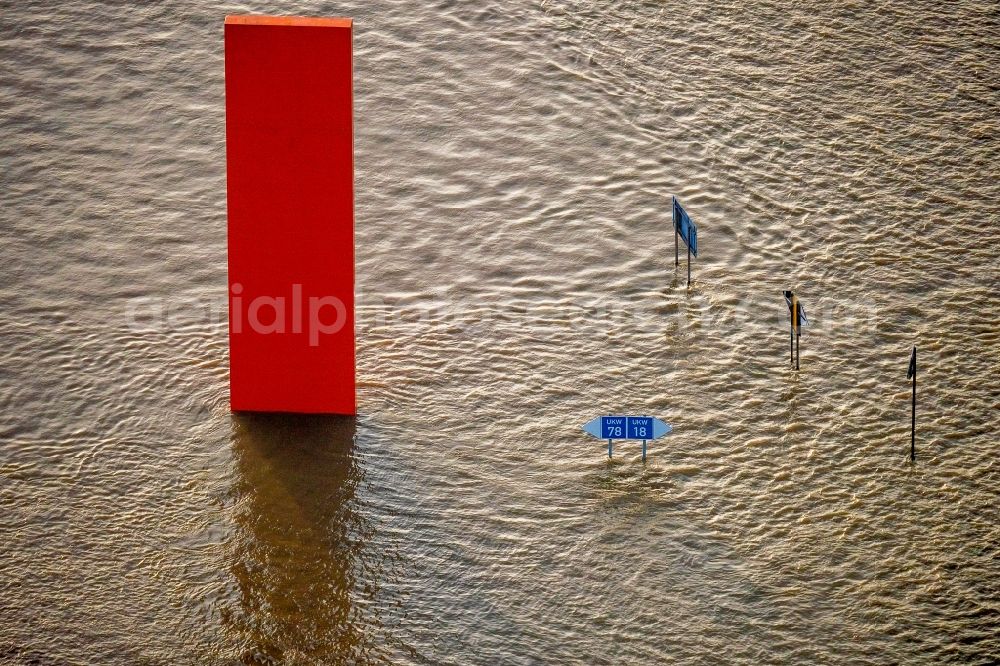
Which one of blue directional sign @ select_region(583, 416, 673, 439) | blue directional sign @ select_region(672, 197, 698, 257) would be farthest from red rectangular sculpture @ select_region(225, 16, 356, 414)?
blue directional sign @ select_region(672, 197, 698, 257)

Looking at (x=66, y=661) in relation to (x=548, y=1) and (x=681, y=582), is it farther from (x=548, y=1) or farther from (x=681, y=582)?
(x=548, y=1)

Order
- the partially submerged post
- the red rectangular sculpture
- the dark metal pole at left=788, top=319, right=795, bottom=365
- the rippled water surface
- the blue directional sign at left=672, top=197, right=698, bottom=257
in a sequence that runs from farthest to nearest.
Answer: the blue directional sign at left=672, top=197, right=698, bottom=257 → the dark metal pole at left=788, top=319, right=795, bottom=365 → the red rectangular sculpture → the partially submerged post → the rippled water surface

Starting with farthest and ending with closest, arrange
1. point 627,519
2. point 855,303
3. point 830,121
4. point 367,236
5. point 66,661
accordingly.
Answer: point 830,121, point 367,236, point 855,303, point 627,519, point 66,661

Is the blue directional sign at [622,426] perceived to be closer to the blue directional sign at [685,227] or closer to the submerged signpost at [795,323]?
the submerged signpost at [795,323]

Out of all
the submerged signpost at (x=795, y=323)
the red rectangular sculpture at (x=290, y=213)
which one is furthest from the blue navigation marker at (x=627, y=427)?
the red rectangular sculpture at (x=290, y=213)

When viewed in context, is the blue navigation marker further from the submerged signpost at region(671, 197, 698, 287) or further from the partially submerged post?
the submerged signpost at region(671, 197, 698, 287)

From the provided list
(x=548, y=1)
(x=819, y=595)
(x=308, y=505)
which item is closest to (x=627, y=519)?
(x=819, y=595)

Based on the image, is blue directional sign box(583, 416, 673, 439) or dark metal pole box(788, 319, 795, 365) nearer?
blue directional sign box(583, 416, 673, 439)
